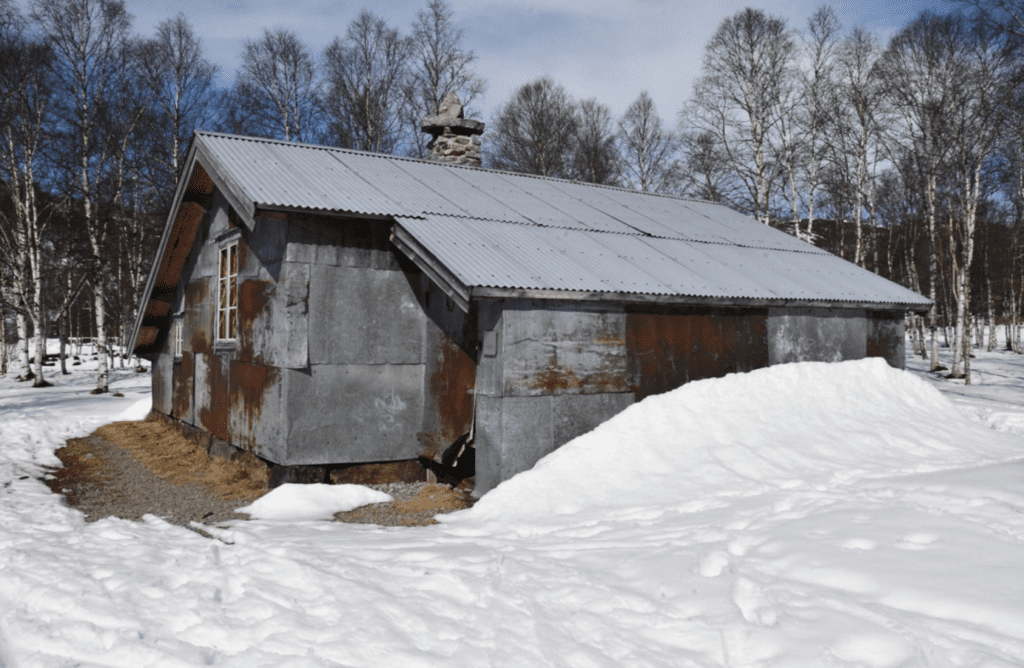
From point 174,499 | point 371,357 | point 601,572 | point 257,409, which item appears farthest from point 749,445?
point 174,499

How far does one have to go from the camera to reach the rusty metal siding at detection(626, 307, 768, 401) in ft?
23.7

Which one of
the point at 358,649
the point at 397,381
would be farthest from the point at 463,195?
the point at 358,649

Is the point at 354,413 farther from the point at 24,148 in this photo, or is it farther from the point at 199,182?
the point at 24,148

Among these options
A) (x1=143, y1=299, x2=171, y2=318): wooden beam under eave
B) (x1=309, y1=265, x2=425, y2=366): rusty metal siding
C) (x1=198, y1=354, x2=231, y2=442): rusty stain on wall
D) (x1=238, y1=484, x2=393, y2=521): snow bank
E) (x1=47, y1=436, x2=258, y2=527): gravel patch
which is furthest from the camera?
Result: (x1=143, y1=299, x2=171, y2=318): wooden beam under eave

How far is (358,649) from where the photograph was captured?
310cm

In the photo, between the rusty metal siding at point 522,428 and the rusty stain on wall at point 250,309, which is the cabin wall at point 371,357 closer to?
the rusty metal siding at point 522,428

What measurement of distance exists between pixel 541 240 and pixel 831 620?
5.38m

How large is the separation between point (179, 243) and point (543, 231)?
21.8 ft

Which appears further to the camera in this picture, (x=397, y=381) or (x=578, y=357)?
(x=397, y=381)

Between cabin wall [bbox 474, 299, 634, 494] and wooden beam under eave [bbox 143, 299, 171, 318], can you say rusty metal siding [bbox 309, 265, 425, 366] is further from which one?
wooden beam under eave [bbox 143, 299, 171, 318]

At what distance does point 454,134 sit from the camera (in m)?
11.6

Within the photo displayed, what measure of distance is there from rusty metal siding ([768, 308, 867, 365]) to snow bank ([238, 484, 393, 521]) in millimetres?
5243

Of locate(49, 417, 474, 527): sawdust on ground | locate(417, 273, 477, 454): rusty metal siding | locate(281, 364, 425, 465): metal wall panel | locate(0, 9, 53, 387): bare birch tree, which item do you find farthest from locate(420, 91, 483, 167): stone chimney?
locate(0, 9, 53, 387): bare birch tree

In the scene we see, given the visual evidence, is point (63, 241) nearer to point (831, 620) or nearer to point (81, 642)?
point (81, 642)
